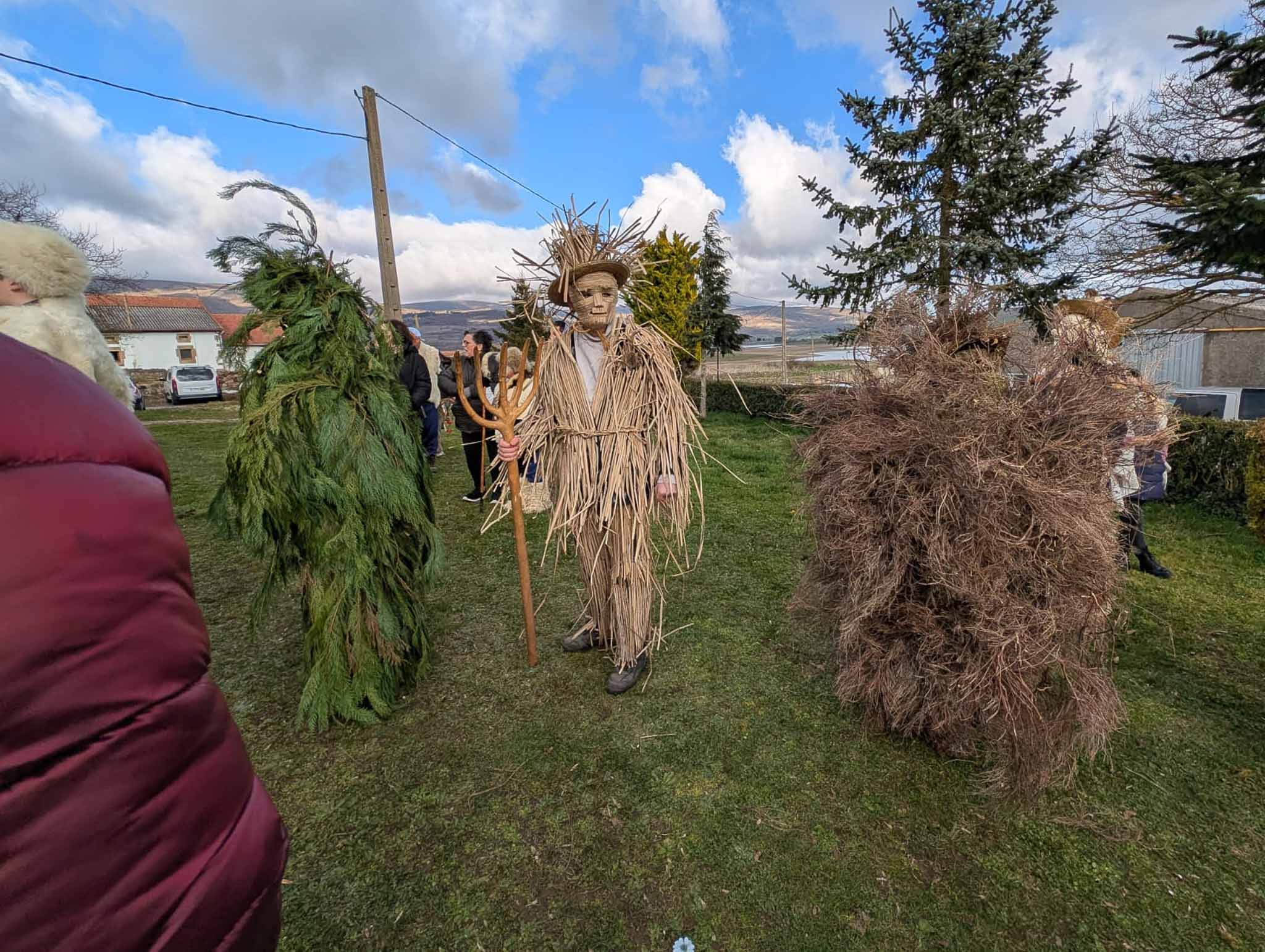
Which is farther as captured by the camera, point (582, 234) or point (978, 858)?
point (582, 234)

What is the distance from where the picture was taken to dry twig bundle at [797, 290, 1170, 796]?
6.29 feet

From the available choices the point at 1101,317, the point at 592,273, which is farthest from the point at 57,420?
the point at 1101,317

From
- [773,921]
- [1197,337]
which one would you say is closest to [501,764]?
[773,921]

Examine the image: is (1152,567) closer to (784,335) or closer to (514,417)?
(514,417)

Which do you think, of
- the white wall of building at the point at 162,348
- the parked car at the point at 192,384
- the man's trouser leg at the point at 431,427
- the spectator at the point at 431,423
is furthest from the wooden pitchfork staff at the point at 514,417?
the white wall of building at the point at 162,348

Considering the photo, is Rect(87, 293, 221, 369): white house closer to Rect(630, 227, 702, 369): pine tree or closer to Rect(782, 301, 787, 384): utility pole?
Rect(630, 227, 702, 369): pine tree

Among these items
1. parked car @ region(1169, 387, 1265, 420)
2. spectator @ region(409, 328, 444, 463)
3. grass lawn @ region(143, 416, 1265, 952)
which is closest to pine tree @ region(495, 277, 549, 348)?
grass lawn @ region(143, 416, 1265, 952)

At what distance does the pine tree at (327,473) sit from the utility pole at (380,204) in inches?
243

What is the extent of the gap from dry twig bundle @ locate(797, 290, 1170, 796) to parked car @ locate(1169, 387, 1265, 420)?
23.7ft

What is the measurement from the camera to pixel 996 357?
84.7 inches

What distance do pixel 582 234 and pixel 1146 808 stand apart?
315cm

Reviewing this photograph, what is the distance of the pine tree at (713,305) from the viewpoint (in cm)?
1570

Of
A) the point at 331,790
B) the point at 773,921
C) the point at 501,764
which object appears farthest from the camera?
the point at 501,764

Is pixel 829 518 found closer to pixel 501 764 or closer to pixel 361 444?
pixel 501 764
